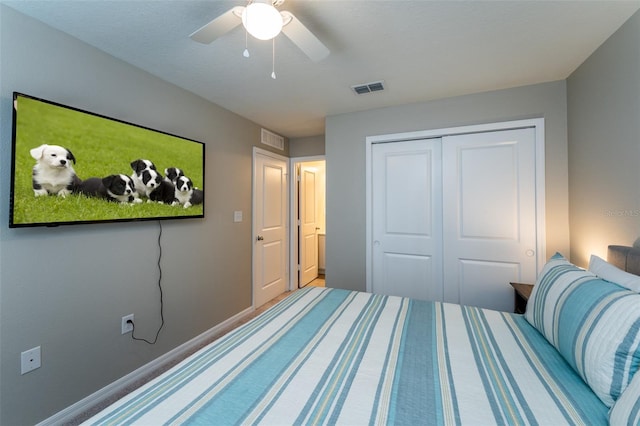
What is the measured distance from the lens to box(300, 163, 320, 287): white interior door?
431cm

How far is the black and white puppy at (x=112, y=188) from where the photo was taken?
1.68 metres

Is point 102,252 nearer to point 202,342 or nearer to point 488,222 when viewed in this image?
point 202,342

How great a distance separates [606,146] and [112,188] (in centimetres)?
332

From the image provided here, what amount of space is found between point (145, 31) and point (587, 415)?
2.70 meters

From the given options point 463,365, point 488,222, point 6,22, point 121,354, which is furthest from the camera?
point 488,222

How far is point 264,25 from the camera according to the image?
3.86ft

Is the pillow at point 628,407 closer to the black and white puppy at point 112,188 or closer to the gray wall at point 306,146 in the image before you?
the black and white puppy at point 112,188

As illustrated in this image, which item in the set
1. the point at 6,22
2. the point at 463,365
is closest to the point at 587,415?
the point at 463,365

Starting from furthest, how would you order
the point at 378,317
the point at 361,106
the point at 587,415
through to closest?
the point at 361,106, the point at 378,317, the point at 587,415

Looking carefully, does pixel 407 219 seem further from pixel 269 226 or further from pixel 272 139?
pixel 272 139

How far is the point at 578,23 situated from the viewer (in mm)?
1588

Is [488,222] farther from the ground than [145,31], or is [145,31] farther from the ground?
[145,31]

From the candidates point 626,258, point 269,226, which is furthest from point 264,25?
point 269,226

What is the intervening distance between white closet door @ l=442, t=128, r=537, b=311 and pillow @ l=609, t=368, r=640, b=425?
189 cm
